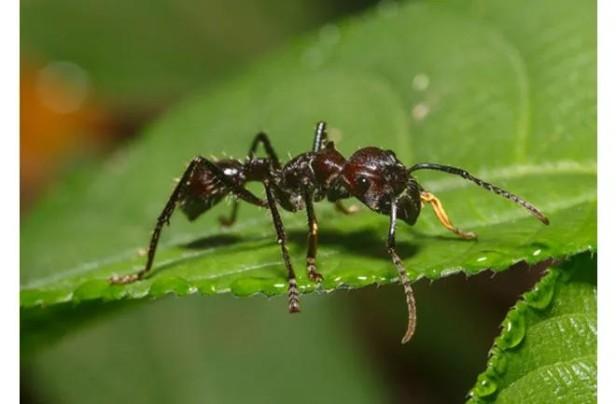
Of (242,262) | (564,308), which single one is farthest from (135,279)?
(564,308)

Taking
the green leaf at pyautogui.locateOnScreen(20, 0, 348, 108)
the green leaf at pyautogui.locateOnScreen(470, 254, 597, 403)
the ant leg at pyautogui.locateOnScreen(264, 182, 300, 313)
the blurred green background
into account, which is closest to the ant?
the ant leg at pyautogui.locateOnScreen(264, 182, 300, 313)

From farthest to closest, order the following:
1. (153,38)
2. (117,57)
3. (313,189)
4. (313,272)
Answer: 1. (153,38)
2. (117,57)
3. (313,189)
4. (313,272)

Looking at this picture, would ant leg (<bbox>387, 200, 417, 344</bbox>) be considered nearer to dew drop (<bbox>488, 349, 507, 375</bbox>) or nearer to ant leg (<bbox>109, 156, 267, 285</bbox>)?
dew drop (<bbox>488, 349, 507, 375</bbox>)

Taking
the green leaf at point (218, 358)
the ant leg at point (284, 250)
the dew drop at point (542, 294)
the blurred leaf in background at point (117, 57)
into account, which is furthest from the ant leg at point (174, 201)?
the blurred leaf in background at point (117, 57)

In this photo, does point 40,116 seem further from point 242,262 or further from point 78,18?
point 242,262

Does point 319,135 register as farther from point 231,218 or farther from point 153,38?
point 153,38

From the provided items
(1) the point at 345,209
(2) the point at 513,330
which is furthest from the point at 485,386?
(1) the point at 345,209
